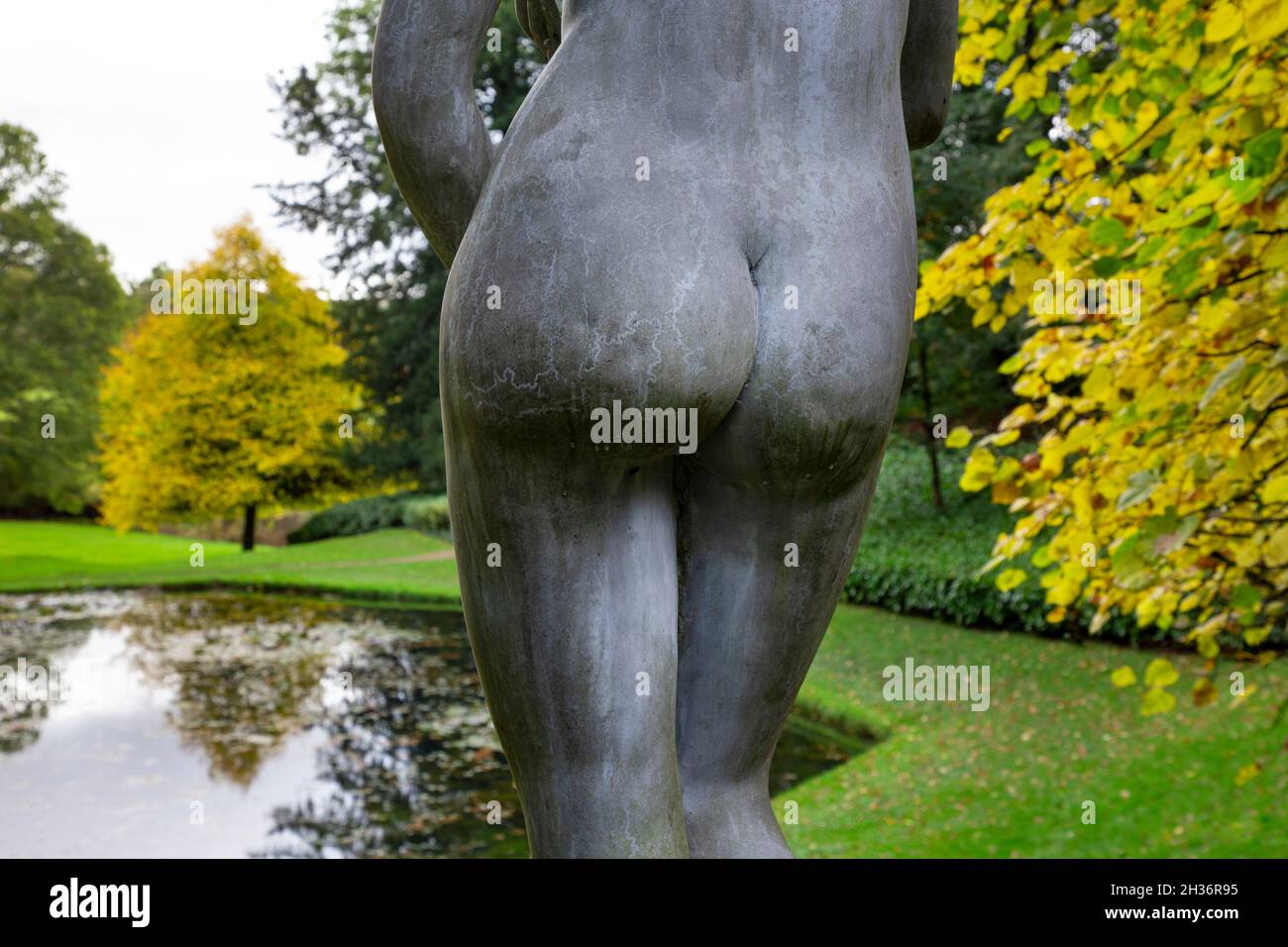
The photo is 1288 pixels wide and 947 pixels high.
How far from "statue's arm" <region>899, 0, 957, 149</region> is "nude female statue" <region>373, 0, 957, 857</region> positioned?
224mm

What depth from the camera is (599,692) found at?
63.3 inches

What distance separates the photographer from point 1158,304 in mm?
3559

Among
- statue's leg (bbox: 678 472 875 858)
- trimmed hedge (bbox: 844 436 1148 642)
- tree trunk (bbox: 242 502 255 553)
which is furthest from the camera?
tree trunk (bbox: 242 502 255 553)

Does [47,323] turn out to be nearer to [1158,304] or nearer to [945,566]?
[945,566]

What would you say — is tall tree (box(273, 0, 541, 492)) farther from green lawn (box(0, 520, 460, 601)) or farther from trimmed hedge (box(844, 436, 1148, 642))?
trimmed hedge (box(844, 436, 1148, 642))

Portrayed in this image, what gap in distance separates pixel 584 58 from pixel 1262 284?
222 centimetres

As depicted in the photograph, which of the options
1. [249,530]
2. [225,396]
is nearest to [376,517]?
[249,530]

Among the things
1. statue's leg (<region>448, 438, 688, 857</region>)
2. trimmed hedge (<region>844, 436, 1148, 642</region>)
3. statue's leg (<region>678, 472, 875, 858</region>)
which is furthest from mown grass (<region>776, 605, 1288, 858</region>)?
statue's leg (<region>448, 438, 688, 857</region>)

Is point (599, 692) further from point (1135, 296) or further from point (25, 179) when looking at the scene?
point (25, 179)

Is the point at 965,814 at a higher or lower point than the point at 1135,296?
lower

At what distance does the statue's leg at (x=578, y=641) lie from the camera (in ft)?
5.26

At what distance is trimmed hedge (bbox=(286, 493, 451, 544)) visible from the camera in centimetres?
2564

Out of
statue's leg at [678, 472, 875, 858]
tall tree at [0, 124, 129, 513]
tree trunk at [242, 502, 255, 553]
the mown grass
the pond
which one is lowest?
the pond
